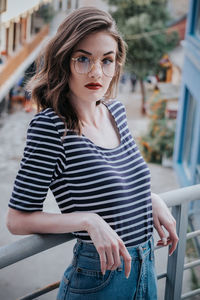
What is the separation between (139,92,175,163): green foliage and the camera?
1144 centimetres

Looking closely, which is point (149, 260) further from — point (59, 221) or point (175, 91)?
point (175, 91)

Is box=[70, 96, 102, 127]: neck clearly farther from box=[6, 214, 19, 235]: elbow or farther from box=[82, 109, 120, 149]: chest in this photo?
box=[6, 214, 19, 235]: elbow

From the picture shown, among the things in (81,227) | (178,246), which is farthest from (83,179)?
(178,246)

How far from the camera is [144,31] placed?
1800 centimetres

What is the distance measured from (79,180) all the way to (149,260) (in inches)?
15.4

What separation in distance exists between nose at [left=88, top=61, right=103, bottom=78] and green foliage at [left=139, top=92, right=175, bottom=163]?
32.4ft

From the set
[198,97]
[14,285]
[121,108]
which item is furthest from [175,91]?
[121,108]

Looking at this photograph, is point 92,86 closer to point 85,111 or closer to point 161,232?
point 85,111

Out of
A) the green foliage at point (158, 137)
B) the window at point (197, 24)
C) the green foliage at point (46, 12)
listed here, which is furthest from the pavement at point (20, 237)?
the green foliage at point (46, 12)

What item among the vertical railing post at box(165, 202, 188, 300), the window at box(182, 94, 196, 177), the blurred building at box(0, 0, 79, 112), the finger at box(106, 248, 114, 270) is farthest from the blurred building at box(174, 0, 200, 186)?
the finger at box(106, 248, 114, 270)

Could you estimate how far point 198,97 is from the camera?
301 inches

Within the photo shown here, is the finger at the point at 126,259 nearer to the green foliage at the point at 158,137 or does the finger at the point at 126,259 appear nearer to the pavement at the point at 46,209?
the pavement at the point at 46,209

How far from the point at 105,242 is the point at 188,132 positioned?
833 cm

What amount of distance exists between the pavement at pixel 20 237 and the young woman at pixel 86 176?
0.47ft
